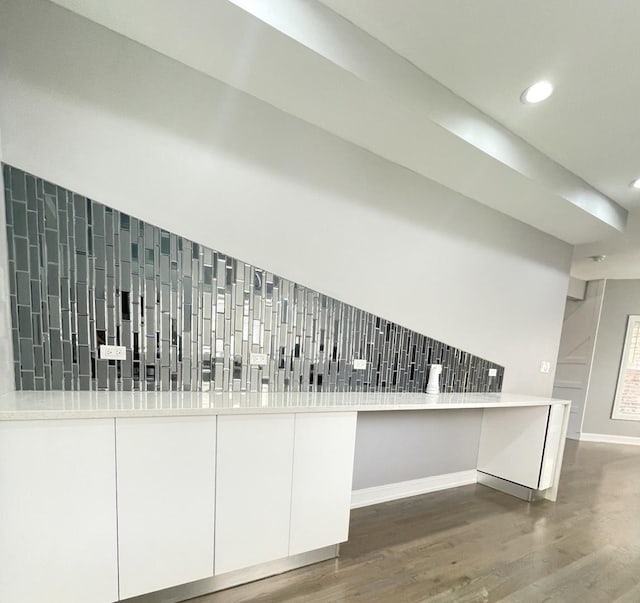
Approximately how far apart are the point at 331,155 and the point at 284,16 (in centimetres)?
89

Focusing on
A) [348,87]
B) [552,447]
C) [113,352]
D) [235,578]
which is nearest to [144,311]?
[113,352]

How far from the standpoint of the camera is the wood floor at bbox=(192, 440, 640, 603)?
170cm

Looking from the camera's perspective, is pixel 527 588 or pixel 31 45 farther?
pixel 527 588

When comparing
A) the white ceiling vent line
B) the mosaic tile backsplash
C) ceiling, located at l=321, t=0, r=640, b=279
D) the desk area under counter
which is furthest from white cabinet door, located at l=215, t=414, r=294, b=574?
ceiling, located at l=321, t=0, r=640, b=279

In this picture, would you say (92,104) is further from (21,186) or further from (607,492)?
(607,492)

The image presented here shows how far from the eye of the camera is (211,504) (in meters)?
1.53

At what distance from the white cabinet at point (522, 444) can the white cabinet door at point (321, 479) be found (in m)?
1.91

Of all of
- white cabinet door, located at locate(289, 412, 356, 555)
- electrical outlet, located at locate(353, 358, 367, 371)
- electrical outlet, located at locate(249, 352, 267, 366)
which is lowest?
white cabinet door, located at locate(289, 412, 356, 555)

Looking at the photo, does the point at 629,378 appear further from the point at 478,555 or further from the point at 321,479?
the point at 321,479

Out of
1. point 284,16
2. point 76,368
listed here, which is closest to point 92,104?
point 284,16

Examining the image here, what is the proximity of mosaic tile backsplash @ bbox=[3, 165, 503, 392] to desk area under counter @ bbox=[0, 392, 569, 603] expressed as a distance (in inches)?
5.6

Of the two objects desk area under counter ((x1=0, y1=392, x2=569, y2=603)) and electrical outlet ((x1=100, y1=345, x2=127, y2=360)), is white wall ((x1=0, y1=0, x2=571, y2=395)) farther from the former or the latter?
desk area under counter ((x1=0, y1=392, x2=569, y2=603))

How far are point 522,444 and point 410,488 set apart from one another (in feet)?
3.55

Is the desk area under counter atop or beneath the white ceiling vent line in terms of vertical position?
beneath
